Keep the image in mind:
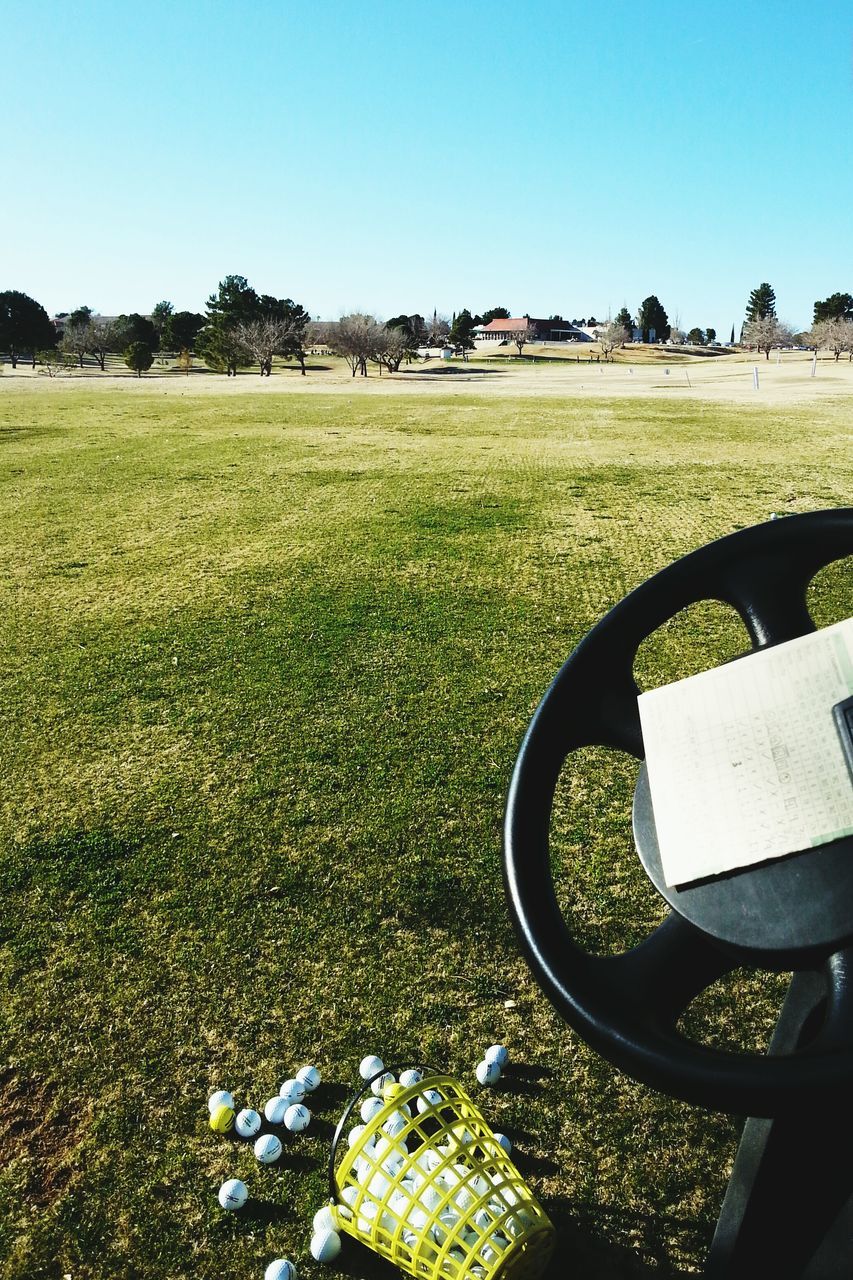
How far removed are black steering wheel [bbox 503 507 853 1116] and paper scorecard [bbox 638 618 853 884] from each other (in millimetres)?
36

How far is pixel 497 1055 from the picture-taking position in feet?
8.73

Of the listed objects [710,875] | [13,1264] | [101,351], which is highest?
[101,351]

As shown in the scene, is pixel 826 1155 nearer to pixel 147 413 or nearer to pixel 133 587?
pixel 133 587

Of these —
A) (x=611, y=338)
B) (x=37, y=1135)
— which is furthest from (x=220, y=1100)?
(x=611, y=338)

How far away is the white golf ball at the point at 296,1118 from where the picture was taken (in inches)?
96.3

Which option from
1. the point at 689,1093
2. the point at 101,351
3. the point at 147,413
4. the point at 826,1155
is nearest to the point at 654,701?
the point at 689,1093

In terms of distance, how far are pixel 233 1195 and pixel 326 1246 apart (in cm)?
31

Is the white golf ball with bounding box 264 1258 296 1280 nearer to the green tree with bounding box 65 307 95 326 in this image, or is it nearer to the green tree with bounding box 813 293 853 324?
the green tree with bounding box 65 307 95 326

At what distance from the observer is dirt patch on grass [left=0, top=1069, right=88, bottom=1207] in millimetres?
2393

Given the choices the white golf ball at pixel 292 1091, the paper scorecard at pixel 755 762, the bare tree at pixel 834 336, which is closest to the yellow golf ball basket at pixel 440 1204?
the white golf ball at pixel 292 1091

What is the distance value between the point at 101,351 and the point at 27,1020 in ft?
230

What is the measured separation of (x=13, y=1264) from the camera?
2180mm

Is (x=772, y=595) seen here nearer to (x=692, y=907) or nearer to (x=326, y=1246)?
(x=692, y=907)

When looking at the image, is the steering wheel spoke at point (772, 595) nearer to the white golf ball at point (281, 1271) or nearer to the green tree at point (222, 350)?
the white golf ball at point (281, 1271)
